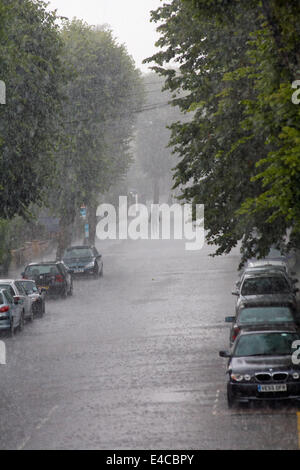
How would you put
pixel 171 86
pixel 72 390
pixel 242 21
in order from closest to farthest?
pixel 72 390 < pixel 242 21 < pixel 171 86

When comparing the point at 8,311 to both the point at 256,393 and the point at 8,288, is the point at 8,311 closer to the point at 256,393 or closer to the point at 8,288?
the point at 8,288

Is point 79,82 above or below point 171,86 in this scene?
above

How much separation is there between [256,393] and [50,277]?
71.5 feet

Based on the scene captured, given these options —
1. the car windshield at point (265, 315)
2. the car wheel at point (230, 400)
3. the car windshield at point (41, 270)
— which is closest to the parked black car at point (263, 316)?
the car windshield at point (265, 315)

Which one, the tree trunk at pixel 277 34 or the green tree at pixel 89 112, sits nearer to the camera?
the tree trunk at pixel 277 34

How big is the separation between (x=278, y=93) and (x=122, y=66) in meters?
45.5

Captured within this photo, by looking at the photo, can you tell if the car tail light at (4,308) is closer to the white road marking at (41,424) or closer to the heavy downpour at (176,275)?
the heavy downpour at (176,275)

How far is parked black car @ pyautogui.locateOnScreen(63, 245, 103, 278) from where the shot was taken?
44.2 metres

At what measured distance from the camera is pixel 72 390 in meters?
17.0

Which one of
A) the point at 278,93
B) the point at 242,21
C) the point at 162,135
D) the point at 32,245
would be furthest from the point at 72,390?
the point at 162,135

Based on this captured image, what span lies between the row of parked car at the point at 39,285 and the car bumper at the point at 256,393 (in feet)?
36.4

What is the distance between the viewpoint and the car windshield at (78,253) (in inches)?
1774

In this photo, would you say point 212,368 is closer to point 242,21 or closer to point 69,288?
point 242,21

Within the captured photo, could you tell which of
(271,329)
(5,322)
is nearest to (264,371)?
(271,329)
